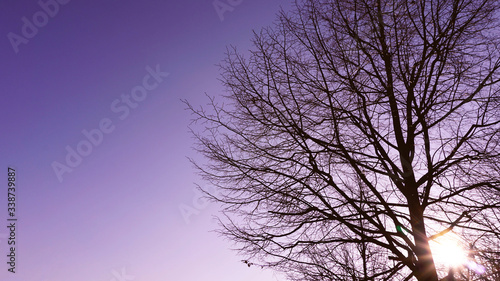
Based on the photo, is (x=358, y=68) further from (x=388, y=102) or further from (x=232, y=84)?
(x=232, y=84)

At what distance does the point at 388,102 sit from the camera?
4984 mm

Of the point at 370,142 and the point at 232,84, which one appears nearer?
the point at 370,142

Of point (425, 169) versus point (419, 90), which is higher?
point (419, 90)

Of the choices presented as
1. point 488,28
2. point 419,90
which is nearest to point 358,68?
point 419,90

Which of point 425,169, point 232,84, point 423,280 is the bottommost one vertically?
point 423,280

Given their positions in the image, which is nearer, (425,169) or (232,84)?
(425,169)

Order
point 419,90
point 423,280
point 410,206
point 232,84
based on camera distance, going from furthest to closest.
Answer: point 232,84, point 419,90, point 410,206, point 423,280

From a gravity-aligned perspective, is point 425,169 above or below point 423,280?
above

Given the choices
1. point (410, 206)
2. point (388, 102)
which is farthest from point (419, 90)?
point (410, 206)

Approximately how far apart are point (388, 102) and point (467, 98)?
0.92 m

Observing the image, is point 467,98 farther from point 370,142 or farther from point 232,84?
point 232,84

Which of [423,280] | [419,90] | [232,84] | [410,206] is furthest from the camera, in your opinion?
[232,84]

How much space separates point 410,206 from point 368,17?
94.2 inches

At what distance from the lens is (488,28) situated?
461 centimetres
